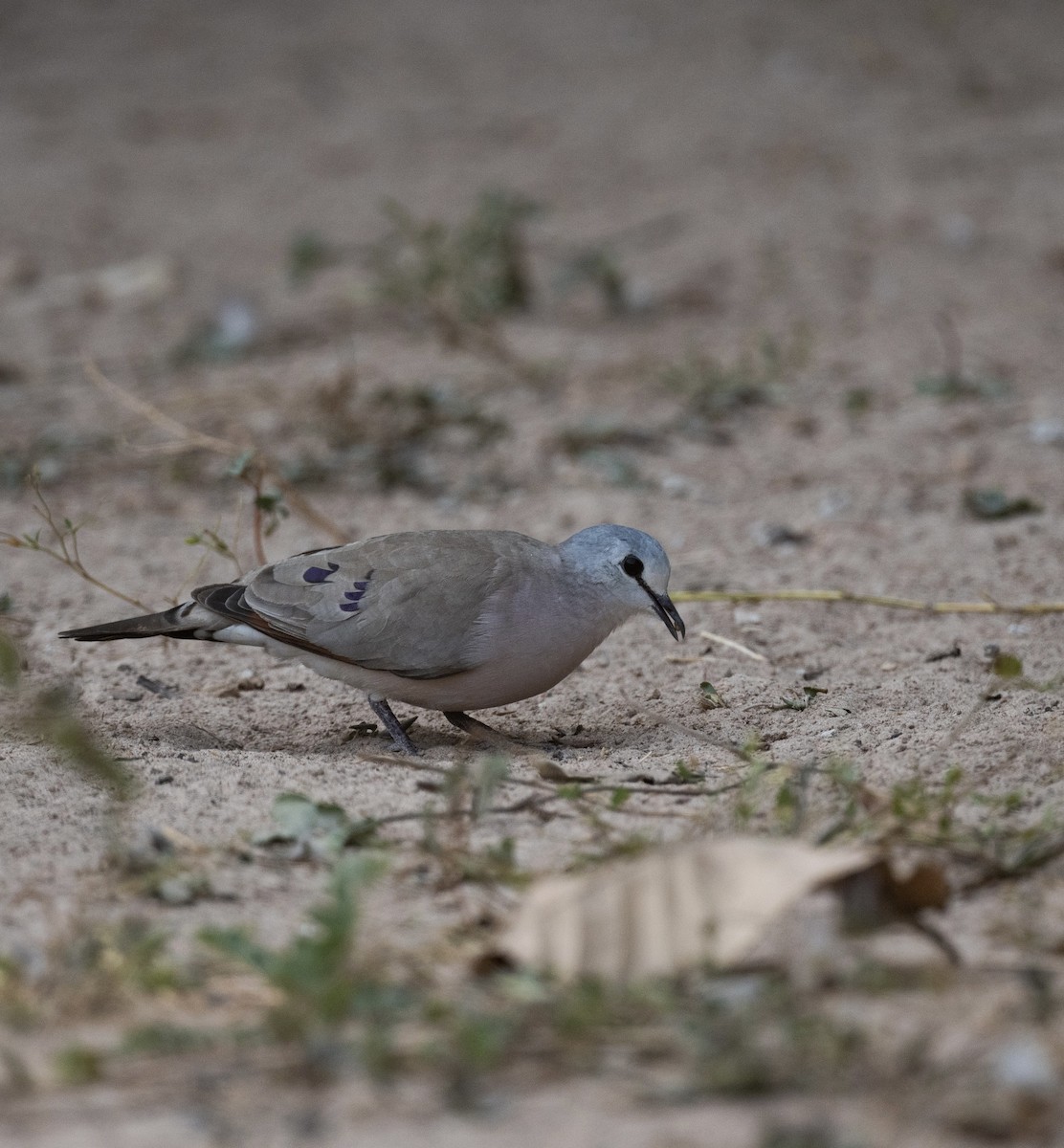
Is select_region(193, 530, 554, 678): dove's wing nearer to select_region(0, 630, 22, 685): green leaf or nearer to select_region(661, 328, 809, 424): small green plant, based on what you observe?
select_region(0, 630, 22, 685): green leaf

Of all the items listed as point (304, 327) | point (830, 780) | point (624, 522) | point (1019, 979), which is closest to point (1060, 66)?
point (304, 327)

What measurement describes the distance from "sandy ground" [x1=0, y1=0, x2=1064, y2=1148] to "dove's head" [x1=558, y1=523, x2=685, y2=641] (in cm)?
30

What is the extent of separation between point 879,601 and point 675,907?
93.4 inches

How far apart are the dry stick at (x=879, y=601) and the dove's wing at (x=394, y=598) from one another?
76cm

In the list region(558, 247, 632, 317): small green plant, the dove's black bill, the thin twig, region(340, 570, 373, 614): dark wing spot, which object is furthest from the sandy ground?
region(340, 570, 373, 614): dark wing spot

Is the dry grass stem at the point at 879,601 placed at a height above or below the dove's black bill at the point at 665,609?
below

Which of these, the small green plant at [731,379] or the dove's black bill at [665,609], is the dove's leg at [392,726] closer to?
the dove's black bill at [665,609]

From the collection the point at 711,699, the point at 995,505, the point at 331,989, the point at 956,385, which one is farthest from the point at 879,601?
the point at 331,989

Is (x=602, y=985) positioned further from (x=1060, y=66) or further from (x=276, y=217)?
(x=1060, y=66)

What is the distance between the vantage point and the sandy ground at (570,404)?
2.86 meters

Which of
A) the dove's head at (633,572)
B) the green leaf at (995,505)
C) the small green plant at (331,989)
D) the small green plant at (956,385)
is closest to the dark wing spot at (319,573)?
the dove's head at (633,572)

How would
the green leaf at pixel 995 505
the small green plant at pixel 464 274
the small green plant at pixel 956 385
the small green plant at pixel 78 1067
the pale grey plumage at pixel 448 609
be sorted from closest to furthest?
the small green plant at pixel 78 1067 → the pale grey plumage at pixel 448 609 → the green leaf at pixel 995 505 → the small green plant at pixel 956 385 → the small green plant at pixel 464 274

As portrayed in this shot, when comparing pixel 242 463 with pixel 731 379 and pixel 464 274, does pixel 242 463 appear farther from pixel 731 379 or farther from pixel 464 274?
pixel 464 274

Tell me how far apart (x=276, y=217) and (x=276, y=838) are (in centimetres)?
717
